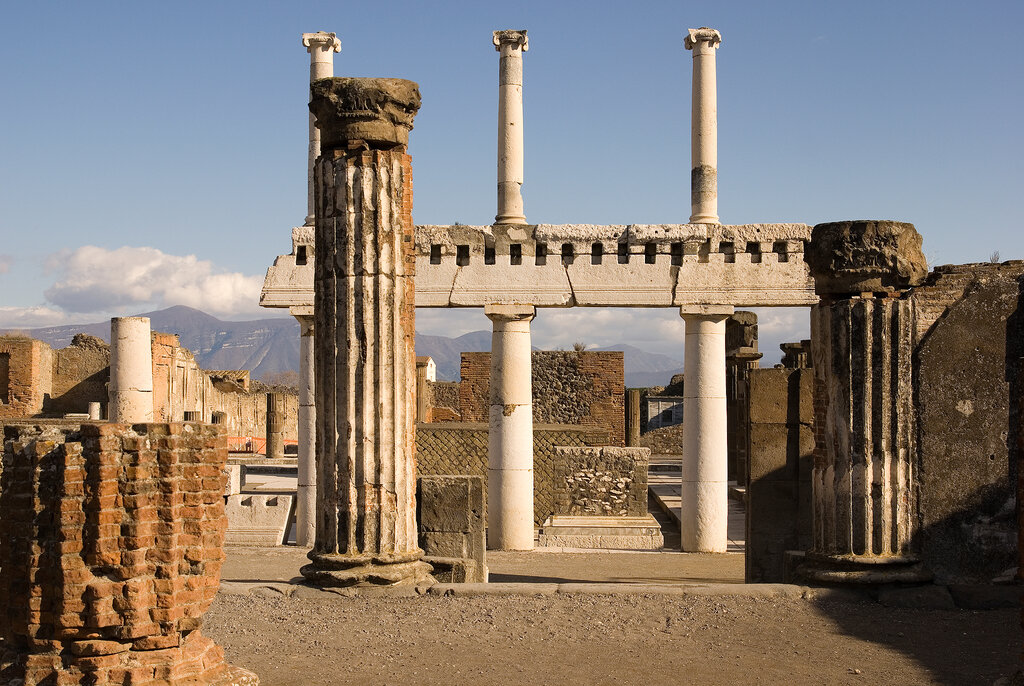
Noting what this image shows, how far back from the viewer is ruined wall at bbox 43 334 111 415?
93.4ft

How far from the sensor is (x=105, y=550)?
5250 millimetres

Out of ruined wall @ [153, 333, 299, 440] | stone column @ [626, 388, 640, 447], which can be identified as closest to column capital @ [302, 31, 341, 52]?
ruined wall @ [153, 333, 299, 440]

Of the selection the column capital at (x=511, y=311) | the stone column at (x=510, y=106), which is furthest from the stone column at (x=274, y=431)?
the column capital at (x=511, y=311)

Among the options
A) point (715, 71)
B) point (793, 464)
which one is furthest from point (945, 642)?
point (715, 71)

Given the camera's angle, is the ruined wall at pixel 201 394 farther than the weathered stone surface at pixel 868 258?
Yes

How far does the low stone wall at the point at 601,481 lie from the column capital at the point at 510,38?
6571 millimetres

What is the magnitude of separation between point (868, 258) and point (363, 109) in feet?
14.5

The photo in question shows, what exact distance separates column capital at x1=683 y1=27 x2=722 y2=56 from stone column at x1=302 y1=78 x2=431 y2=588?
23.9 feet

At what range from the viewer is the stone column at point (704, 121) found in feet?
47.6

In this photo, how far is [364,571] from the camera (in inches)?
324

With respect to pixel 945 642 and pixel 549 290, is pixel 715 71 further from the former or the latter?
pixel 945 642

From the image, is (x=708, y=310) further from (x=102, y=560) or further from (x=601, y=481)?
(x=102, y=560)

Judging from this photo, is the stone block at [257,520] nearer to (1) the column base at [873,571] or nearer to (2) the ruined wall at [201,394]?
(1) the column base at [873,571]

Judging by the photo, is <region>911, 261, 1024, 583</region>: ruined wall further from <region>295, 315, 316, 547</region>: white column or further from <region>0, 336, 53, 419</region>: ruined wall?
<region>0, 336, 53, 419</region>: ruined wall
